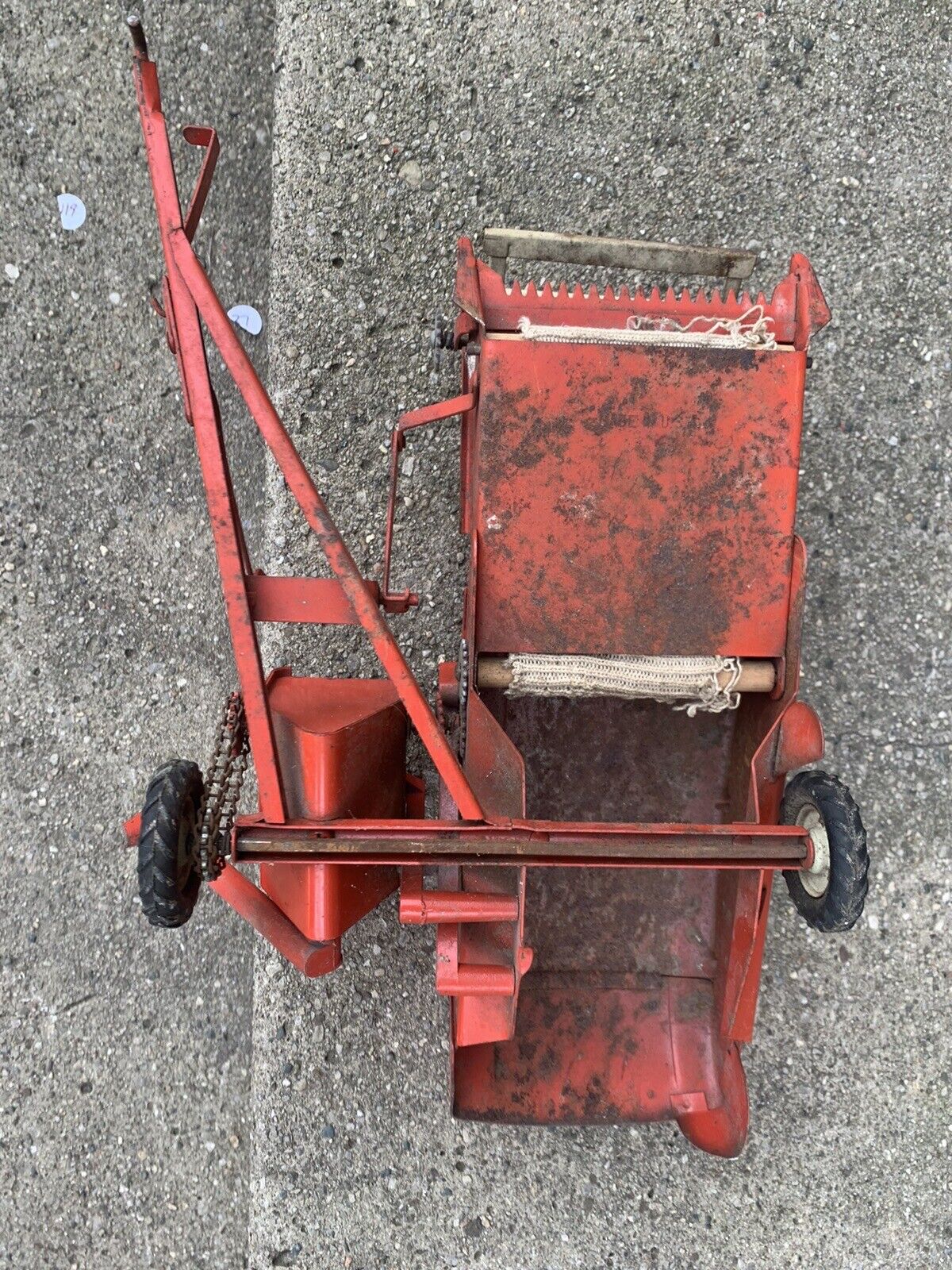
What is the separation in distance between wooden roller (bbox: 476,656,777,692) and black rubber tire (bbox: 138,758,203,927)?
642 millimetres

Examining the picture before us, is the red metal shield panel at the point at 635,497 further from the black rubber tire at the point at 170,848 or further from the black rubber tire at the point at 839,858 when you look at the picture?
the black rubber tire at the point at 170,848

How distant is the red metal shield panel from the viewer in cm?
185

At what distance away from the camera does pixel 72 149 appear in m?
2.63

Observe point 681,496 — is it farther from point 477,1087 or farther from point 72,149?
point 72,149

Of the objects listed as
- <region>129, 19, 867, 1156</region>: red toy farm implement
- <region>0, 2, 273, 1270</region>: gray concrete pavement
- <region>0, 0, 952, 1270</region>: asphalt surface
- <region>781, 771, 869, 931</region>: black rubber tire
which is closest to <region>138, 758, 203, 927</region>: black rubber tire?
<region>129, 19, 867, 1156</region>: red toy farm implement

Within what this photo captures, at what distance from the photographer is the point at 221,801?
5.69 feet

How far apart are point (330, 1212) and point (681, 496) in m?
2.22

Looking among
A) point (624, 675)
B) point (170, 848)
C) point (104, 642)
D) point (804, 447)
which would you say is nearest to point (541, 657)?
point (624, 675)

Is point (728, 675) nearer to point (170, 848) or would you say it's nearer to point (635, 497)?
point (635, 497)

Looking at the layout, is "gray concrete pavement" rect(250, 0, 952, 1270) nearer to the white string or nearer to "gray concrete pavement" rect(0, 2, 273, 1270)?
"gray concrete pavement" rect(0, 2, 273, 1270)

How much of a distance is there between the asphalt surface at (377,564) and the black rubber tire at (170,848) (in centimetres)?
84

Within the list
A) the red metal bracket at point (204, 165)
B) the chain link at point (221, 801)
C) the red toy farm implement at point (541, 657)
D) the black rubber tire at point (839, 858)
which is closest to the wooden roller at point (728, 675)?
the red toy farm implement at point (541, 657)

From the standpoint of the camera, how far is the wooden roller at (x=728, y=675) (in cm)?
191

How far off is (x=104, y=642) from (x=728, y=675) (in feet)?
6.14
